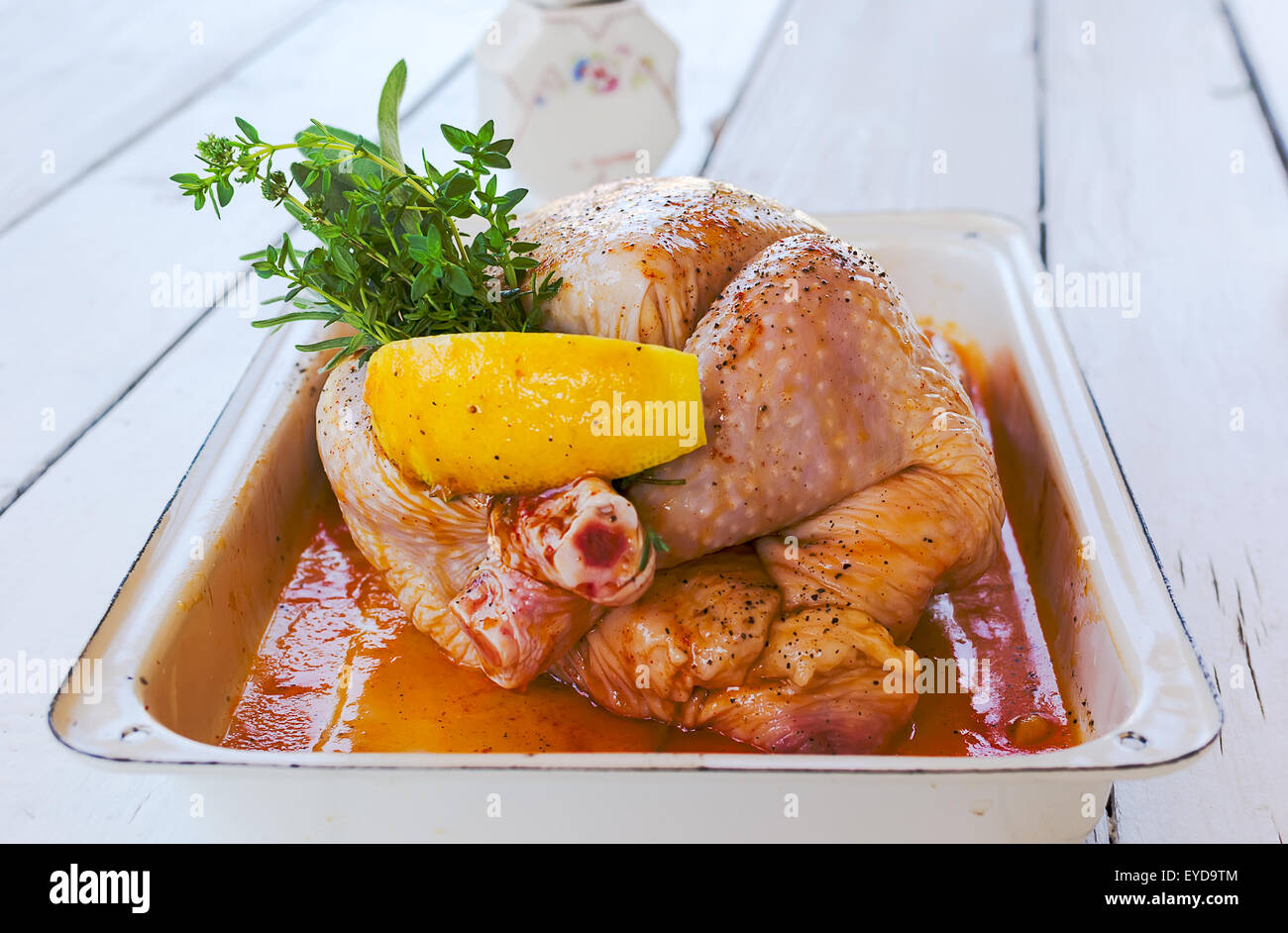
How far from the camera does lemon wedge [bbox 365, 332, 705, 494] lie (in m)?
1.21

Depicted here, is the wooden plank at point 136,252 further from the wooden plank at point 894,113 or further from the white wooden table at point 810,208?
the wooden plank at point 894,113

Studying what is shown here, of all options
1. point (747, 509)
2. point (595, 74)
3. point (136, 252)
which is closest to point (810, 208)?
point (595, 74)

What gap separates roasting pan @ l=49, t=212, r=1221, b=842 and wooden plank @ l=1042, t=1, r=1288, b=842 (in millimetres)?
266

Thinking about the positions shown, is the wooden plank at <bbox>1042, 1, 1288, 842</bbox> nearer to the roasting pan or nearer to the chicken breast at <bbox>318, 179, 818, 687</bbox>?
the roasting pan

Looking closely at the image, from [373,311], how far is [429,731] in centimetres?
48

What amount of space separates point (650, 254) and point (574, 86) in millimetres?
1289

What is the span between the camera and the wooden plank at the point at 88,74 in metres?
2.92

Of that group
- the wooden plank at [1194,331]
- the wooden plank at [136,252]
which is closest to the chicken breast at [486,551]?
the wooden plank at [1194,331]

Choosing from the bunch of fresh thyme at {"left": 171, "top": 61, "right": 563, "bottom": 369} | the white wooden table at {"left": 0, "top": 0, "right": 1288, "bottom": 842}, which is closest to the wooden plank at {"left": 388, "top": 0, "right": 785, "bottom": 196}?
the white wooden table at {"left": 0, "top": 0, "right": 1288, "bottom": 842}

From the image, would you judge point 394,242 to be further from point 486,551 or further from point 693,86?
point 693,86

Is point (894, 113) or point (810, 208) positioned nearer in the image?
point (810, 208)

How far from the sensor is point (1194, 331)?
7.53ft

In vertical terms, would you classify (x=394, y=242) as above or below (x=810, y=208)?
above
